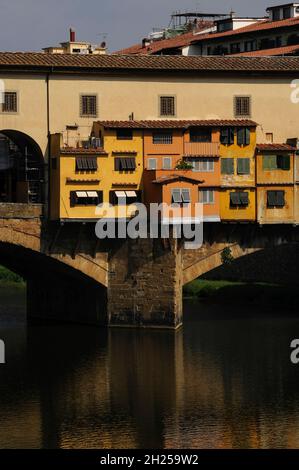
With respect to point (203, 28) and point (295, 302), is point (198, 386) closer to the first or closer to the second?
point (295, 302)

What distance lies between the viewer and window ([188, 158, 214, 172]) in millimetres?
84438

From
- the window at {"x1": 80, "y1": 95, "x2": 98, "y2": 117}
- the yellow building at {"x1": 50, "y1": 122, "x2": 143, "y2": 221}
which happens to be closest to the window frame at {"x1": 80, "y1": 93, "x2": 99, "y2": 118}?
the window at {"x1": 80, "y1": 95, "x2": 98, "y2": 117}

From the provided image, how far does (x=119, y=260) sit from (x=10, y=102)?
921 cm

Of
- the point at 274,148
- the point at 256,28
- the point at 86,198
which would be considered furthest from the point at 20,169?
the point at 256,28

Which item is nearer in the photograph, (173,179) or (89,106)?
(173,179)

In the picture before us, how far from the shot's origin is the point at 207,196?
84.5 m

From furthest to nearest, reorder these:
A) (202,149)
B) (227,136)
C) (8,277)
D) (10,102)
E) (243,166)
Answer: (8,277), (243,166), (227,136), (202,149), (10,102)

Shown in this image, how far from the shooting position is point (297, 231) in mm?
88062

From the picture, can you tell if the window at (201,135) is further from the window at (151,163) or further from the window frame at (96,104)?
the window frame at (96,104)

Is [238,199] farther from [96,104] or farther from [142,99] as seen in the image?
[96,104]

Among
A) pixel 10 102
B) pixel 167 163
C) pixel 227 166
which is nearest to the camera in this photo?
pixel 10 102

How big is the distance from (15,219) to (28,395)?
15413 mm
